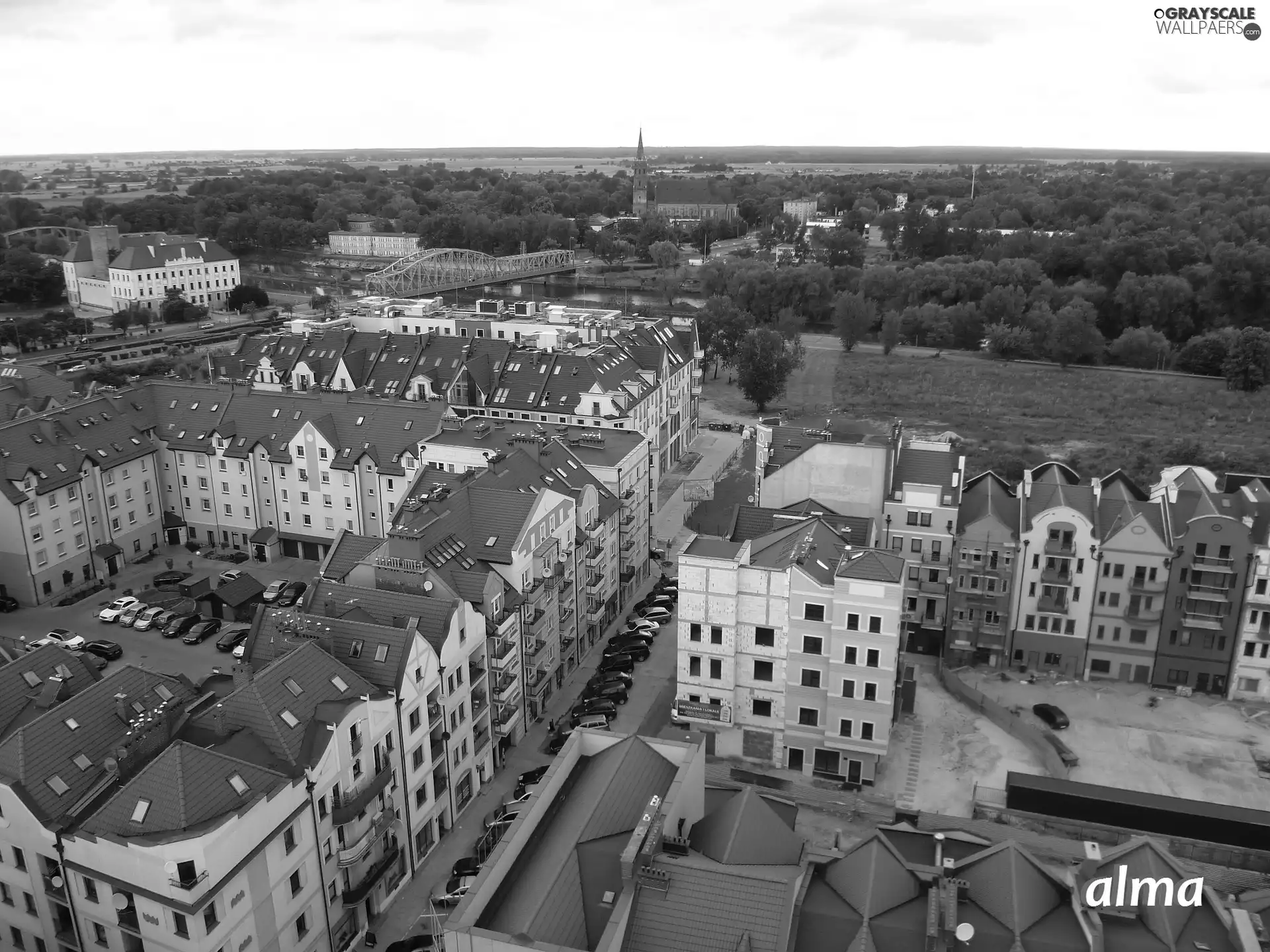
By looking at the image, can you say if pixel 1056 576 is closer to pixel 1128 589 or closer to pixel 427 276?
pixel 1128 589

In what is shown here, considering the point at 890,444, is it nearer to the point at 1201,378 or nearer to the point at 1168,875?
the point at 1168,875

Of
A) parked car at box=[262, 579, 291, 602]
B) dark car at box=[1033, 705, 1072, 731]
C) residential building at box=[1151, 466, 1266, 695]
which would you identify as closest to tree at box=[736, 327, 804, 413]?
residential building at box=[1151, 466, 1266, 695]

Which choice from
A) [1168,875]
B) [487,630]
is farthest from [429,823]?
[1168,875]

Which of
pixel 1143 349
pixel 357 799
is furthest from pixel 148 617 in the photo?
pixel 1143 349

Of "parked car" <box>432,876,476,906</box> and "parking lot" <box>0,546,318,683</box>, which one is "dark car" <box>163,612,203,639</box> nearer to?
"parking lot" <box>0,546,318,683</box>

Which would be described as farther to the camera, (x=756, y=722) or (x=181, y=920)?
(x=756, y=722)
